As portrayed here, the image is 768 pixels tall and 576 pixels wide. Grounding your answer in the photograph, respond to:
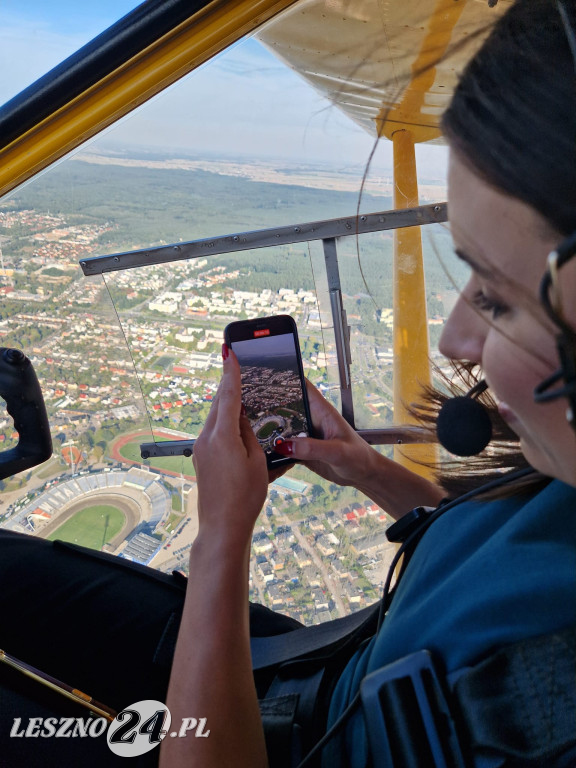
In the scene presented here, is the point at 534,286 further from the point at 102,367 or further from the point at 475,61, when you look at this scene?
the point at 102,367

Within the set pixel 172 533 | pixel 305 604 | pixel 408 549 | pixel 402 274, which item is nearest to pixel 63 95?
pixel 408 549

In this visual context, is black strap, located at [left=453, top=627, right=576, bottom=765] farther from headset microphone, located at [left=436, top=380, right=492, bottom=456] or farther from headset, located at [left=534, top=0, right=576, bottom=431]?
headset microphone, located at [left=436, top=380, right=492, bottom=456]

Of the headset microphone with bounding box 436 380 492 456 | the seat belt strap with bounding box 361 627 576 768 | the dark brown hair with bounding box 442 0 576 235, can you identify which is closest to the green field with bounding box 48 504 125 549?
the headset microphone with bounding box 436 380 492 456

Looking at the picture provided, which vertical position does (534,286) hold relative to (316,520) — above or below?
below

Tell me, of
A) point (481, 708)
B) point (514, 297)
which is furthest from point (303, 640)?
point (514, 297)

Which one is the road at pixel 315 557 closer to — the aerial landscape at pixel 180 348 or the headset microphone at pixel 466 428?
the aerial landscape at pixel 180 348

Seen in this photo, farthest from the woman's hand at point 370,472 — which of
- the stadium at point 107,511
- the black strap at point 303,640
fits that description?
the stadium at point 107,511
